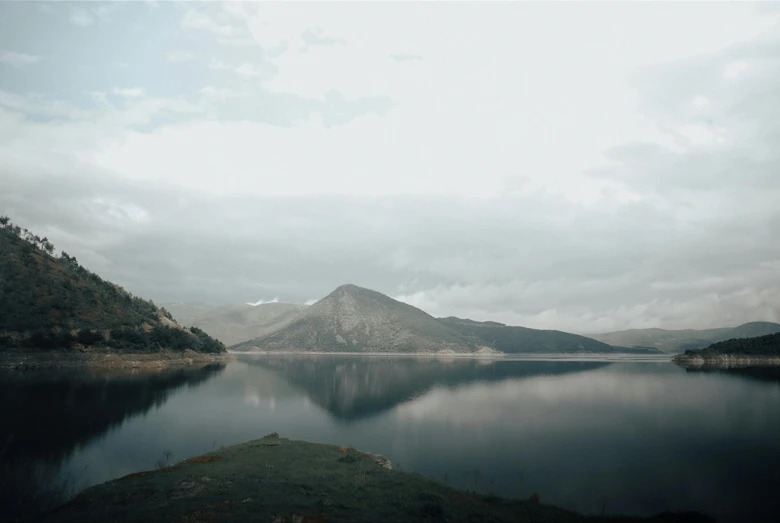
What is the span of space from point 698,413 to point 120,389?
11468cm

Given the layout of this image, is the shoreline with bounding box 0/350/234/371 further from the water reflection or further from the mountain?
the water reflection

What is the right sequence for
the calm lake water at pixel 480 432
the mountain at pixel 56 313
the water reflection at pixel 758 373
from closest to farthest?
the calm lake water at pixel 480 432 < the mountain at pixel 56 313 < the water reflection at pixel 758 373

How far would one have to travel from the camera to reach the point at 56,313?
416ft

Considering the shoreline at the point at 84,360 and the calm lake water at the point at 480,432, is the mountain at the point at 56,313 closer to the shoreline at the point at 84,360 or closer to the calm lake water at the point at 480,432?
the shoreline at the point at 84,360

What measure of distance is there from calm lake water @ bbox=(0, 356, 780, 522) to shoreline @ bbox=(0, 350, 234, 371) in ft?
46.5

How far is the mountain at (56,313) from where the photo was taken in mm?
115750

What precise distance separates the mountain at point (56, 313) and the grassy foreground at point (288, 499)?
377 ft

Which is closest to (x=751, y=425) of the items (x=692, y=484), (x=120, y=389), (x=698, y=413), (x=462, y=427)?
(x=698, y=413)

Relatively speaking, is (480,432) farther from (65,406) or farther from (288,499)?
(65,406)

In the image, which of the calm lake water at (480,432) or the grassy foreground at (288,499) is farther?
the calm lake water at (480,432)

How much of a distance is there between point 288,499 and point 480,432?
40388 millimetres

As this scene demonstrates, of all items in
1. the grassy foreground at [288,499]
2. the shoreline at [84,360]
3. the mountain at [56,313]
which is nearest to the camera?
the grassy foreground at [288,499]

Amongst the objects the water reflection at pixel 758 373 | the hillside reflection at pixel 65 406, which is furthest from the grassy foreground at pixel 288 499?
the water reflection at pixel 758 373

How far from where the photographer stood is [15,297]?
12169 cm
